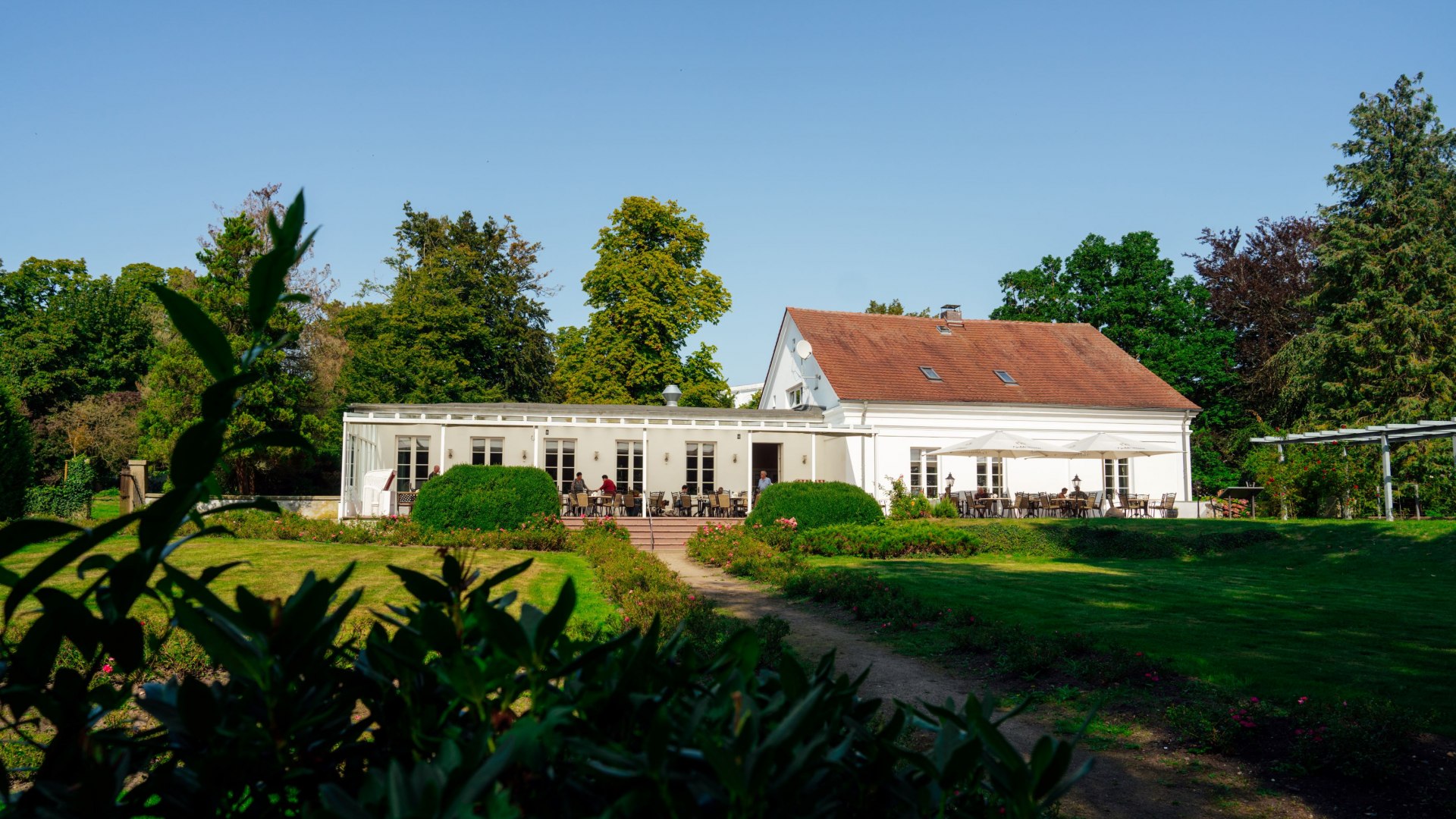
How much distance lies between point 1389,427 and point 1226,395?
18.1 metres

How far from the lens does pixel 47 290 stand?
43.6 meters

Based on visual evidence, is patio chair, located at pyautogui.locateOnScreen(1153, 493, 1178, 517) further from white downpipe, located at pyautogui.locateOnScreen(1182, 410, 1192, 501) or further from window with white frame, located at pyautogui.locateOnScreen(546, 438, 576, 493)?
window with white frame, located at pyautogui.locateOnScreen(546, 438, 576, 493)

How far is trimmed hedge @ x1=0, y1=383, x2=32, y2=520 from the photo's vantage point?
16078mm

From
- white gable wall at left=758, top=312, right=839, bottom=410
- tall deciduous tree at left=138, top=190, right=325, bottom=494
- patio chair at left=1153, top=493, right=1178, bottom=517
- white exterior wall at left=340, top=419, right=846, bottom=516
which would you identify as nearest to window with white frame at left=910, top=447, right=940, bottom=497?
white exterior wall at left=340, top=419, right=846, bottom=516

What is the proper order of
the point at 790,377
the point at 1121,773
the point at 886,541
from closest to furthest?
the point at 1121,773 → the point at 886,541 → the point at 790,377

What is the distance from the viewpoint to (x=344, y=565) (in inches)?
490

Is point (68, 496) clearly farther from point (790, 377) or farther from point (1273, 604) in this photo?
point (1273, 604)

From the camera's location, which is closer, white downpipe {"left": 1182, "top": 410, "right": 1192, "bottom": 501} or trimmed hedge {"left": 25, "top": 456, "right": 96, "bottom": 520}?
trimmed hedge {"left": 25, "top": 456, "right": 96, "bottom": 520}

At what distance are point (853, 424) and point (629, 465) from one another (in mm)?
6804

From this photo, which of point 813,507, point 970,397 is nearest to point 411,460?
point 813,507

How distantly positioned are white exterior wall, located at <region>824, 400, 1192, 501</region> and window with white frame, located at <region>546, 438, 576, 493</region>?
7.80m

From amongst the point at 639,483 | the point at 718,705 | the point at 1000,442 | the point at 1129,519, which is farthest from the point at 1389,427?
the point at 718,705

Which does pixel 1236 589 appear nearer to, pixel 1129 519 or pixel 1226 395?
pixel 1129 519

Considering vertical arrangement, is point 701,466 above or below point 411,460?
below
